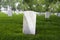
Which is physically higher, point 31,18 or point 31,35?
point 31,18

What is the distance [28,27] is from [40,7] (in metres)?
32.4

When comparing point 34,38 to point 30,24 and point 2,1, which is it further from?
point 2,1

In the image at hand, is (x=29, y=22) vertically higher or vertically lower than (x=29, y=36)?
higher

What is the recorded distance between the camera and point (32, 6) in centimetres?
4025

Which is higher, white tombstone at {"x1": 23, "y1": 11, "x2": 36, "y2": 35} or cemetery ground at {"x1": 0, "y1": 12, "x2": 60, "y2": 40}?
white tombstone at {"x1": 23, "y1": 11, "x2": 36, "y2": 35}

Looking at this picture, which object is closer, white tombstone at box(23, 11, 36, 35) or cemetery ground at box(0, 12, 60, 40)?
cemetery ground at box(0, 12, 60, 40)

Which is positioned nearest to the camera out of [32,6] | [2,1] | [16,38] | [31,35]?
[16,38]

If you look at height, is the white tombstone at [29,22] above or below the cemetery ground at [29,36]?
above

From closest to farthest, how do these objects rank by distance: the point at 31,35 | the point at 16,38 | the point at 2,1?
the point at 16,38 < the point at 31,35 < the point at 2,1

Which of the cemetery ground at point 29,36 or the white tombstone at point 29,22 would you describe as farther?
the white tombstone at point 29,22

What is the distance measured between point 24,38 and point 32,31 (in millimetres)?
1009

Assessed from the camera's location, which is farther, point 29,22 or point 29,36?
point 29,22

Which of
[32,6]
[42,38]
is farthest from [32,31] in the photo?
[32,6]

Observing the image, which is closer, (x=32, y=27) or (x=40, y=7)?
(x=32, y=27)
